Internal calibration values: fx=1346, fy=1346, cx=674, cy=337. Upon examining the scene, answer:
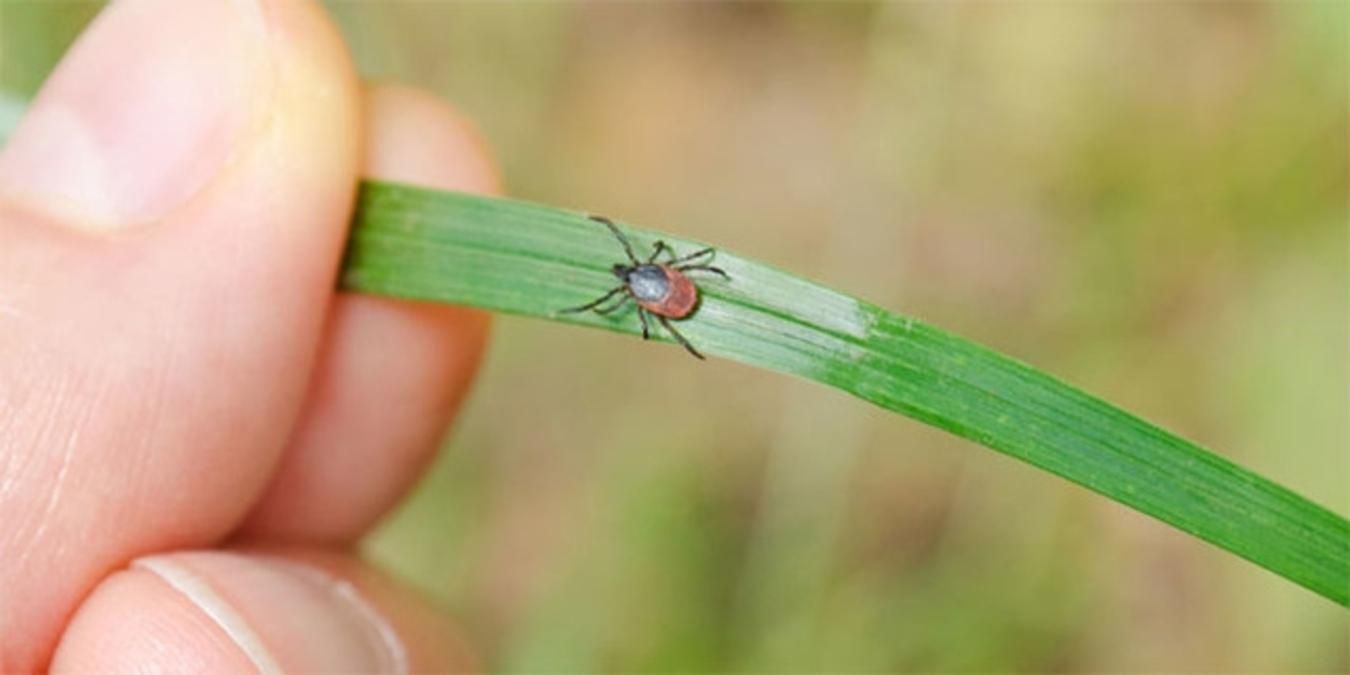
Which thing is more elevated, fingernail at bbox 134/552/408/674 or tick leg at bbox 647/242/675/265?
tick leg at bbox 647/242/675/265

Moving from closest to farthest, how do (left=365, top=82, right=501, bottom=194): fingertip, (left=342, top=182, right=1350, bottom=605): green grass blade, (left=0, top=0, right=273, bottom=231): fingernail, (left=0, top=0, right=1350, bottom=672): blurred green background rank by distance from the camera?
1. (left=342, top=182, right=1350, bottom=605): green grass blade
2. (left=0, top=0, right=273, bottom=231): fingernail
3. (left=365, top=82, right=501, bottom=194): fingertip
4. (left=0, top=0, right=1350, bottom=672): blurred green background

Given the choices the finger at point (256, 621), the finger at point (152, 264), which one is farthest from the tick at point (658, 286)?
the finger at point (256, 621)

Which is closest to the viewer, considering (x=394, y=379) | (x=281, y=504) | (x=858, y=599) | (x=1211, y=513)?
(x=1211, y=513)

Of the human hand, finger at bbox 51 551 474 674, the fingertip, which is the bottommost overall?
finger at bbox 51 551 474 674

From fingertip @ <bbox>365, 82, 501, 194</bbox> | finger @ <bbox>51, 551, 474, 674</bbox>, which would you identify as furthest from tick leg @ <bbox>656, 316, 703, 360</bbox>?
finger @ <bbox>51, 551, 474, 674</bbox>

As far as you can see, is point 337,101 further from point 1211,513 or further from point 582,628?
point 582,628

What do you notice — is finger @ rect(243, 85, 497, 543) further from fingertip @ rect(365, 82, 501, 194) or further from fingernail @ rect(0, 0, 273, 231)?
fingernail @ rect(0, 0, 273, 231)

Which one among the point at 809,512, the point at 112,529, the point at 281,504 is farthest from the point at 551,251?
the point at 809,512
